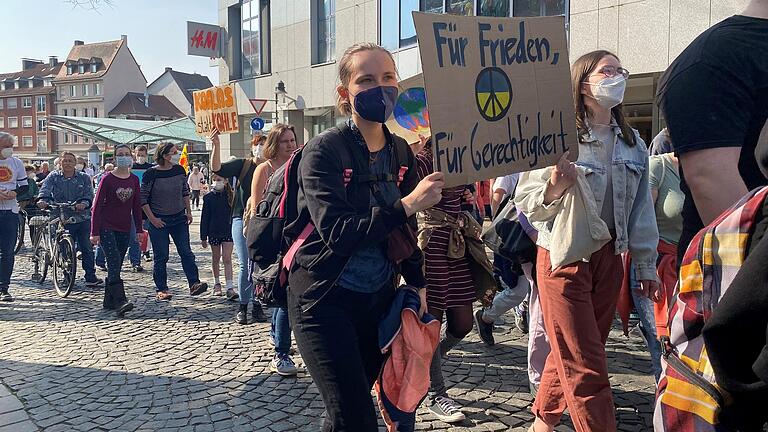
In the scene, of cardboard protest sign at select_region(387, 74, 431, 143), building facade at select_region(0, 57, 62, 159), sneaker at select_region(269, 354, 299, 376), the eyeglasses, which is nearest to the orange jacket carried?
the eyeglasses

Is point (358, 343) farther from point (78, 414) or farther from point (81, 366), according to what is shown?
point (81, 366)

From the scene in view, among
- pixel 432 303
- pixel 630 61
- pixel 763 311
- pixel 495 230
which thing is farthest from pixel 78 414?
pixel 630 61

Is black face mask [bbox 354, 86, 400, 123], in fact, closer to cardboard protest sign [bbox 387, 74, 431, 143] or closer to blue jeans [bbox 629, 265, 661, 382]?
blue jeans [bbox 629, 265, 661, 382]

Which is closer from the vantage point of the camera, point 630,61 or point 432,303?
point 432,303

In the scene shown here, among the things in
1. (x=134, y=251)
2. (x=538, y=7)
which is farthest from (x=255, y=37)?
(x=134, y=251)

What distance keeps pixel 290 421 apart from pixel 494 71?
8.13ft

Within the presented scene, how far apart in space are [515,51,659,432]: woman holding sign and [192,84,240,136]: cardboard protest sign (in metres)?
6.02

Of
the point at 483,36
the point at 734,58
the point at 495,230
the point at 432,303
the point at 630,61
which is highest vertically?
the point at 630,61

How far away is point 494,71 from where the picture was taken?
8.23ft

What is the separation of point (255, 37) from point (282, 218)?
A: 71.5 feet

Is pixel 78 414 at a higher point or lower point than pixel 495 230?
lower

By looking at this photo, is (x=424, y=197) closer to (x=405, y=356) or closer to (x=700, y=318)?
(x=405, y=356)

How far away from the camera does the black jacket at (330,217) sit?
7.25ft

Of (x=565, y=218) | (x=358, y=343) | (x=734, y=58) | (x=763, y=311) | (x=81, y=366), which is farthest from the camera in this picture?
(x=81, y=366)
